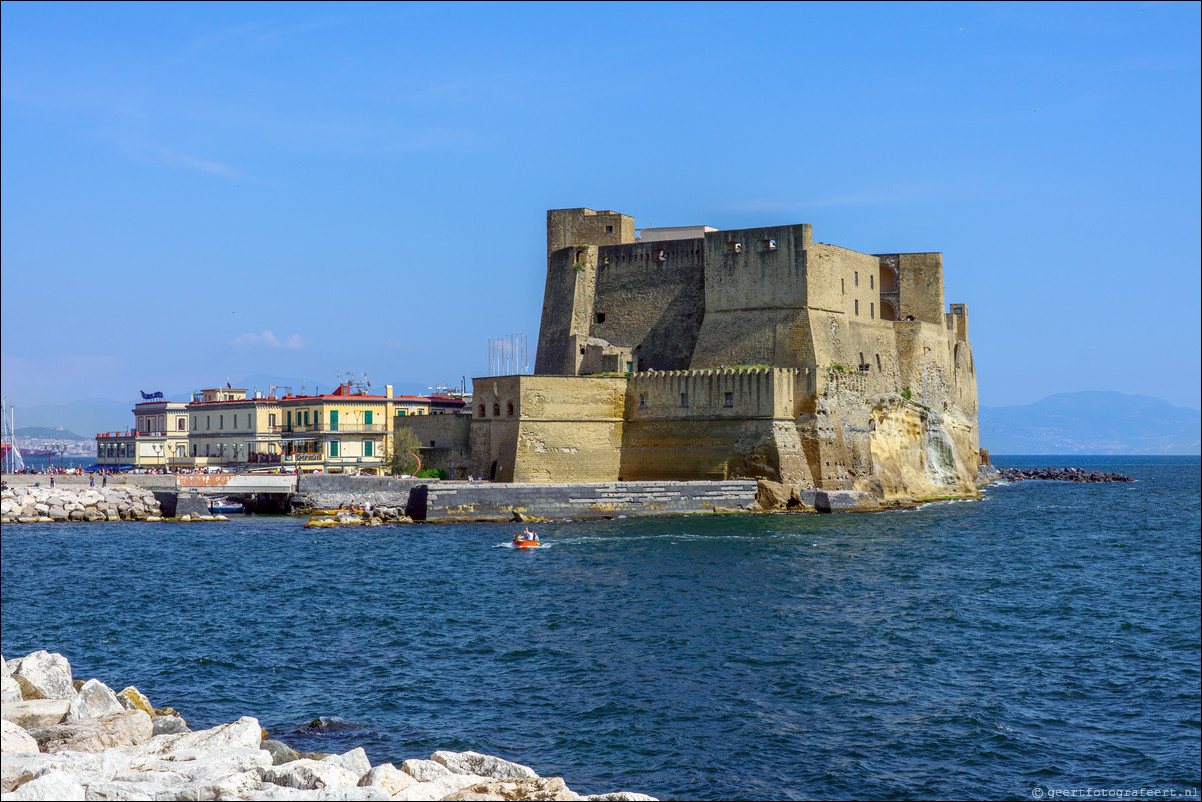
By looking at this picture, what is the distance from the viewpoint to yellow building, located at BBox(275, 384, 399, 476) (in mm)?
49938

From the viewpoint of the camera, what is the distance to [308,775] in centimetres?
937

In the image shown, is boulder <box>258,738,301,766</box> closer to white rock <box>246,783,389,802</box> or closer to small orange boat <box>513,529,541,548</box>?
white rock <box>246,783,389,802</box>

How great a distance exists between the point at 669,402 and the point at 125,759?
3316 cm

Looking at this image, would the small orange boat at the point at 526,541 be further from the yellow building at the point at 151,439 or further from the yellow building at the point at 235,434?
the yellow building at the point at 151,439

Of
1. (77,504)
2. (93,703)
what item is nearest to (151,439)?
(77,504)

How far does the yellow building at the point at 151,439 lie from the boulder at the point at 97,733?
44.0m

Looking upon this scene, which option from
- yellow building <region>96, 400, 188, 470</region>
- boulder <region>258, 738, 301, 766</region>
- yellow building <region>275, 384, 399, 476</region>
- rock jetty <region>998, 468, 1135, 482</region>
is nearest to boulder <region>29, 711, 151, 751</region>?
boulder <region>258, 738, 301, 766</region>

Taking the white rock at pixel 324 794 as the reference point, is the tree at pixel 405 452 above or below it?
above

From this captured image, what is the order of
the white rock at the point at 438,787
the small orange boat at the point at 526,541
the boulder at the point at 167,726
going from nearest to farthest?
the white rock at the point at 438,787
the boulder at the point at 167,726
the small orange boat at the point at 526,541

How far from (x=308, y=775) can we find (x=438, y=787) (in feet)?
3.29

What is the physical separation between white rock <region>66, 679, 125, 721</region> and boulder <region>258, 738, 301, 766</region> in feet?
5.37

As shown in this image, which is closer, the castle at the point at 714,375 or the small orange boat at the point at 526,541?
the small orange boat at the point at 526,541

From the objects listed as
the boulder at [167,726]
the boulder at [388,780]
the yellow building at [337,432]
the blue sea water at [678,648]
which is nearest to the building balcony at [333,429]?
the yellow building at [337,432]

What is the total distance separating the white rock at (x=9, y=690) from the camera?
456 inches
